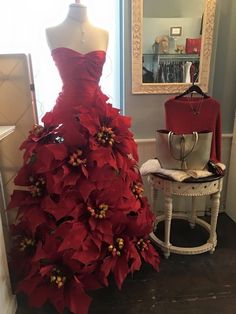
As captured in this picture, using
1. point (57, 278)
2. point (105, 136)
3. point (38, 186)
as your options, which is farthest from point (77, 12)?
point (57, 278)

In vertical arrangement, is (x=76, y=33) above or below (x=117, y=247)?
above

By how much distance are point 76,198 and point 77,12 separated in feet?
2.85

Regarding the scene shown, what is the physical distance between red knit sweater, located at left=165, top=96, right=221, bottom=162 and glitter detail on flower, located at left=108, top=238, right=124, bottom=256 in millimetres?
791

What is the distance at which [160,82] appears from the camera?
1715 mm

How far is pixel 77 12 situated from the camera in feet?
3.98

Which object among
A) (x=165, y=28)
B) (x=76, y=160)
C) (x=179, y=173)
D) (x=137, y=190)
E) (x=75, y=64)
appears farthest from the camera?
(x=165, y=28)

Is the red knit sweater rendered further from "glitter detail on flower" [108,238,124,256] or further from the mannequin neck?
"glitter detail on flower" [108,238,124,256]

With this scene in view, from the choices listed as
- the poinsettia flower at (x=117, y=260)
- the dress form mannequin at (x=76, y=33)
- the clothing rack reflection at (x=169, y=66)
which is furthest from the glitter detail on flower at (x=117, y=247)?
the clothing rack reflection at (x=169, y=66)

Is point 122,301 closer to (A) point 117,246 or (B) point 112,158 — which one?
(A) point 117,246

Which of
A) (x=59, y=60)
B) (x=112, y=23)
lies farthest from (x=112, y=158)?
(x=112, y=23)

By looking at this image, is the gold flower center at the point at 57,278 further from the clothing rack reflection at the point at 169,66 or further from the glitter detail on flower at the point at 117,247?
the clothing rack reflection at the point at 169,66

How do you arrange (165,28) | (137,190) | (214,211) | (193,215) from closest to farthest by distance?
1. (137,190)
2. (214,211)
3. (165,28)
4. (193,215)

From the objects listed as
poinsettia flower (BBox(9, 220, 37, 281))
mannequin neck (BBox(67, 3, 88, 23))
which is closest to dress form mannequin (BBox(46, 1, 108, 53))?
mannequin neck (BBox(67, 3, 88, 23))

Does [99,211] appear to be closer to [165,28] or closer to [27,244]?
[27,244]
